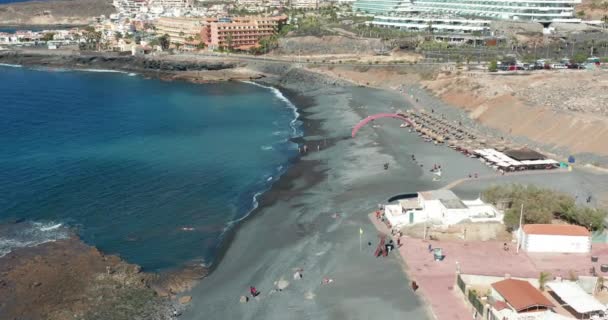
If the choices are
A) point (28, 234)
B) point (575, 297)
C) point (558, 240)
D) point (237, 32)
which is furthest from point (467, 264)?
point (237, 32)

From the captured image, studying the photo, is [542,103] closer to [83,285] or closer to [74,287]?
[83,285]

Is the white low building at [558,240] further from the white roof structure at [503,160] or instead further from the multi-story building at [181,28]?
the multi-story building at [181,28]

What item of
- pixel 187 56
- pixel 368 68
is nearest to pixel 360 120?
pixel 368 68

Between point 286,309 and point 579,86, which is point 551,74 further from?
point 286,309

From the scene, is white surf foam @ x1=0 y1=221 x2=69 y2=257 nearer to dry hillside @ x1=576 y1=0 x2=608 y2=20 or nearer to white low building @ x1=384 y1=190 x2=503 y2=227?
white low building @ x1=384 y1=190 x2=503 y2=227

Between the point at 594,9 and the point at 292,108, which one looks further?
the point at 594,9
